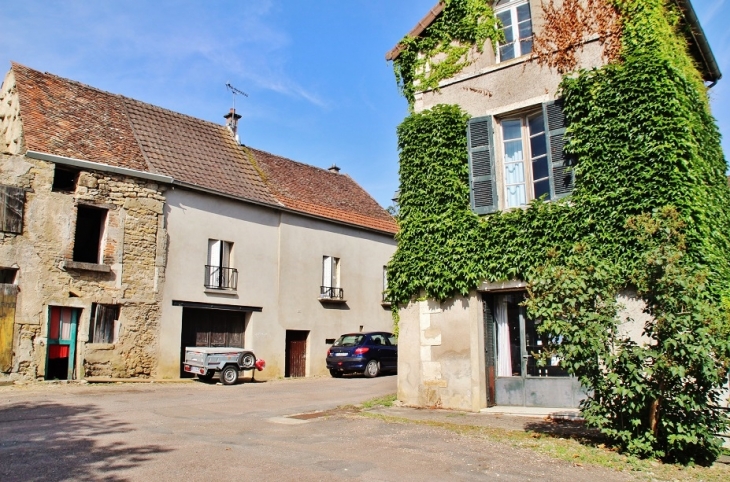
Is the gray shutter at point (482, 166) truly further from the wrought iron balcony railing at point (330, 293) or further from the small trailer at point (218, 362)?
the wrought iron balcony railing at point (330, 293)

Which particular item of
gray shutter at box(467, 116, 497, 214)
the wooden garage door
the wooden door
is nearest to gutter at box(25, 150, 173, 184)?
the wooden door

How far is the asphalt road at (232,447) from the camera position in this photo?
6.30 m

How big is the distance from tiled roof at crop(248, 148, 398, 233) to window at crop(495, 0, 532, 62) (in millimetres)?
12751

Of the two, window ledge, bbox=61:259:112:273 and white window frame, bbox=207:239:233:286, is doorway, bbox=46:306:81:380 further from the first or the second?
white window frame, bbox=207:239:233:286

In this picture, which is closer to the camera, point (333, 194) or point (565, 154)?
point (565, 154)

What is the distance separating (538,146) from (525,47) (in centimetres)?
197

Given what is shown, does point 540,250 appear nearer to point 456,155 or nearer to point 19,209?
point 456,155

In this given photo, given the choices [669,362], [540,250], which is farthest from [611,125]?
[669,362]

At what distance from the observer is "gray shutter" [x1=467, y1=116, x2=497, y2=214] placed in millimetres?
11289

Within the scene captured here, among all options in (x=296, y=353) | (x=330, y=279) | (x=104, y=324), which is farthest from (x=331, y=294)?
(x=104, y=324)

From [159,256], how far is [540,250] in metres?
12.6

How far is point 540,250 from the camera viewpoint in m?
10.4

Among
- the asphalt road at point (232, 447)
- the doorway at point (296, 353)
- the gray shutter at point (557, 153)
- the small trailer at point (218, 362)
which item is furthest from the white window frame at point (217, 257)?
the gray shutter at point (557, 153)

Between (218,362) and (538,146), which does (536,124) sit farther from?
(218,362)
